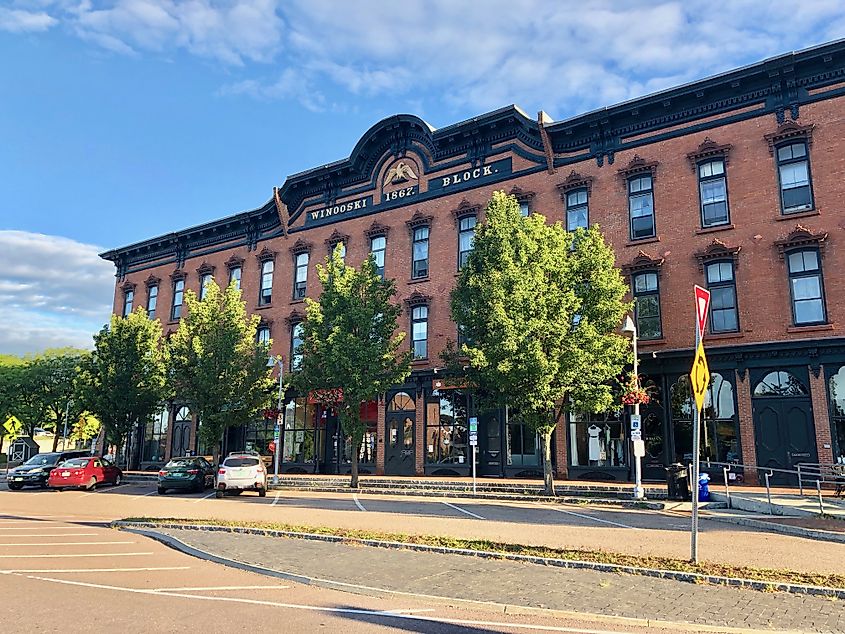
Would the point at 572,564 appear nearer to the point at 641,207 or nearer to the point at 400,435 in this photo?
the point at 641,207

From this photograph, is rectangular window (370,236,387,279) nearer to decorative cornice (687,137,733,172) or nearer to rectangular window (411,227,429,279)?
rectangular window (411,227,429,279)

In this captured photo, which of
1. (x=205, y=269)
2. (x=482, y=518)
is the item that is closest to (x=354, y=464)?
(x=482, y=518)

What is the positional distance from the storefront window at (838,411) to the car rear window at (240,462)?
18631 millimetres

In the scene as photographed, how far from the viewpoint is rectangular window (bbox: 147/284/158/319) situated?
1642 inches

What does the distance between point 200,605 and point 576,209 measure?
22.9m

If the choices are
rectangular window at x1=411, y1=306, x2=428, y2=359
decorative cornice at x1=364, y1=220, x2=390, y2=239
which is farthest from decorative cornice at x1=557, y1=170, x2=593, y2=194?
decorative cornice at x1=364, y1=220, x2=390, y2=239

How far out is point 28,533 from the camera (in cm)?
1389

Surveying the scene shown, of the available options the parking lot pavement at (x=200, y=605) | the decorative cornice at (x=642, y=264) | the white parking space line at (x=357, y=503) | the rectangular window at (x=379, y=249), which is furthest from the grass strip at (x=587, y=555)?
the rectangular window at (x=379, y=249)

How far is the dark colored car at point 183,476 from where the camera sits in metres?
24.8

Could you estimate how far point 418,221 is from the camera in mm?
31266

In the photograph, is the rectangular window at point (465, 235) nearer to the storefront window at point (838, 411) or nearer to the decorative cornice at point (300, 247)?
the decorative cornice at point (300, 247)

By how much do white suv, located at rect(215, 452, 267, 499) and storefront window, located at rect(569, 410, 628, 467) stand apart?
11.6 m

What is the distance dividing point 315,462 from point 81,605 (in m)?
25.6

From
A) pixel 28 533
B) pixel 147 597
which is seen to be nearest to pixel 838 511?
pixel 147 597
